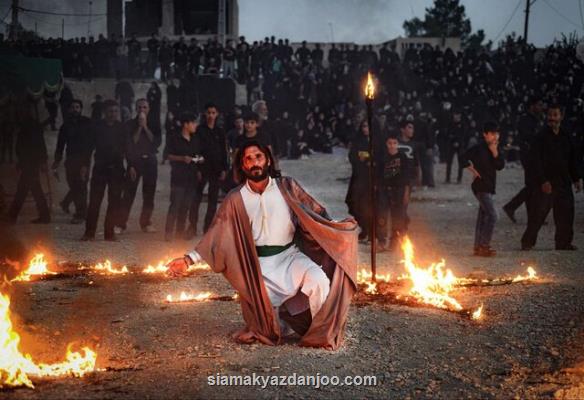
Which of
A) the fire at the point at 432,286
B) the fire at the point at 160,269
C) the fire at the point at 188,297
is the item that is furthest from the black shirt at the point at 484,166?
the fire at the point at 188,297

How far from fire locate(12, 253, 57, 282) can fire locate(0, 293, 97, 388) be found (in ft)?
10.4

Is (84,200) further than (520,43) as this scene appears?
No

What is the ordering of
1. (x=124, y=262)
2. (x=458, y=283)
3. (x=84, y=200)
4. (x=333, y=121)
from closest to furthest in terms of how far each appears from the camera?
(x=458, y=283), (x=124, y=262), (x=84, y=200), (x=333, y=121)

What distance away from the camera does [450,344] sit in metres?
5.92

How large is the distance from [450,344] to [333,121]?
20.3 metres

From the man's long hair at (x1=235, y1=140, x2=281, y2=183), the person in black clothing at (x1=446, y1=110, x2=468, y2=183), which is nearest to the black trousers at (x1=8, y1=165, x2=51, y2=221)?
the man's long hair at (x1=235, y1=140, x2=281, y2=183)

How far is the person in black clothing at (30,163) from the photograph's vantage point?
1254 cm

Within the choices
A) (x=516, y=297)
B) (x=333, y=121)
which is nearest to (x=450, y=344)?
(x=516, y=297)

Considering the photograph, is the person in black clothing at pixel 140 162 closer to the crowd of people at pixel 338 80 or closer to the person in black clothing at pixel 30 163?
the person in black clothing at pixel 30 163

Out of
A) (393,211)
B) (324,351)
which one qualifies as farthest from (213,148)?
(324,351)

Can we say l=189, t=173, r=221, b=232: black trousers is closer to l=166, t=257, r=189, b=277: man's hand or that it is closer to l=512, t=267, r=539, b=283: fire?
l=512, t=267, r=539, b=283: fire

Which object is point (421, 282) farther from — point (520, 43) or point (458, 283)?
point (520, 43)

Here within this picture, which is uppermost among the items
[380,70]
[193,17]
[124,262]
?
[193,17]

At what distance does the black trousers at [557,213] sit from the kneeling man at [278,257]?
5.34m
